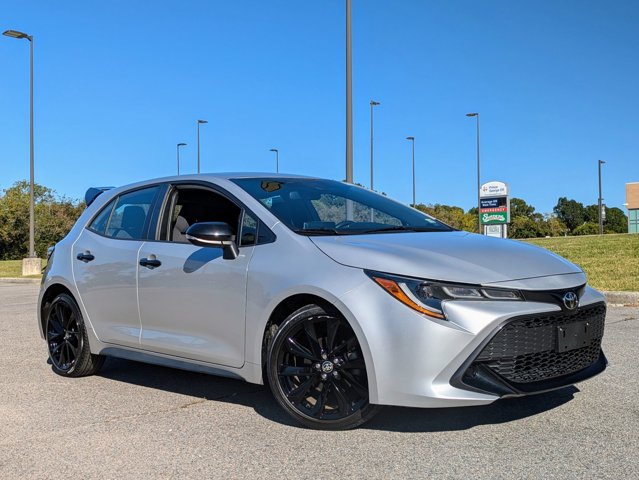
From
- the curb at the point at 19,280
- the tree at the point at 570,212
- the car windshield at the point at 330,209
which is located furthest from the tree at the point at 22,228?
the tree at the point at 570,212

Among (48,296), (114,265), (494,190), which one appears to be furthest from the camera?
(494,190)

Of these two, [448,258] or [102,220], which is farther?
[102,220]

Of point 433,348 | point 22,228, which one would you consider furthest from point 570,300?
point 22,228

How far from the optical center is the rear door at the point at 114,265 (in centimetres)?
497

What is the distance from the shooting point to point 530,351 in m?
3.54

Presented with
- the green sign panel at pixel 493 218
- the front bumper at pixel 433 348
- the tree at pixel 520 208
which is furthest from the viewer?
the tree at pixel 520 208

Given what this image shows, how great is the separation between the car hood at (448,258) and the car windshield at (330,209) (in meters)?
0.25

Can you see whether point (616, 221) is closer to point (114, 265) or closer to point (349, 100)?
point (349, 100)

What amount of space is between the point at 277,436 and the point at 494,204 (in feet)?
88.9

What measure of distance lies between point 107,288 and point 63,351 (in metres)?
0.92

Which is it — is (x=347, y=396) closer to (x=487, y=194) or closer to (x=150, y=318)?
(x=150, y=318)

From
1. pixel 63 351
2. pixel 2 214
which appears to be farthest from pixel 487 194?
pixel 2 214

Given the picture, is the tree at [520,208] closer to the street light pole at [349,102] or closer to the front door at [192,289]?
the street light pole at [349,102]

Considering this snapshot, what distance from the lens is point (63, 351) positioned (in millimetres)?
5660
